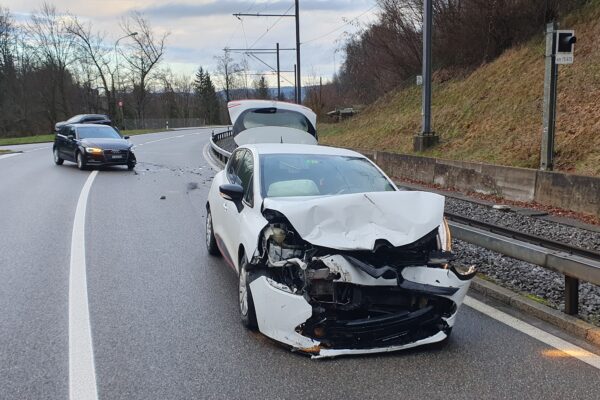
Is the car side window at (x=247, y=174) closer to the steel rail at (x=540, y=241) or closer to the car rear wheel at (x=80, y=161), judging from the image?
the steel rail at (x=540, y=241)

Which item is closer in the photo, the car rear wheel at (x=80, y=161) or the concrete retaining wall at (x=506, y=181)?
the concrete retaining wall at (x=506, y=181)

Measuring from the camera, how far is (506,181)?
39.2 ft

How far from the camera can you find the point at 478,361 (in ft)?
13.4

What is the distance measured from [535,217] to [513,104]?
696cm

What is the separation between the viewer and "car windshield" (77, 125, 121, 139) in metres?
18.2

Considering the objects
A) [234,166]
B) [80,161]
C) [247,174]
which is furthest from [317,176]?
[80,161]

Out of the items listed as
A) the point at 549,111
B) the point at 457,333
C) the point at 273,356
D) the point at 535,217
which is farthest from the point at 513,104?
the point at 273,356

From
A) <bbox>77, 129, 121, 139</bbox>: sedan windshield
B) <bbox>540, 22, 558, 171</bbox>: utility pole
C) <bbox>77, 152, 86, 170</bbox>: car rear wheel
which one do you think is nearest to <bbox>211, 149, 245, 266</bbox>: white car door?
<bbox>540, 22, 558, 171</bbox>: utility pole

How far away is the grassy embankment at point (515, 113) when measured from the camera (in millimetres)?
12477

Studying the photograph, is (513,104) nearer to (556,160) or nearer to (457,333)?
(556,160)

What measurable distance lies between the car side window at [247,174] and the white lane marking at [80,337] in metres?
1.81

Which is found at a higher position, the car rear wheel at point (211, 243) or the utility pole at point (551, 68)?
the utility pole at point (551, 68)

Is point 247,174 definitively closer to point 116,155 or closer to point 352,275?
point 352,275

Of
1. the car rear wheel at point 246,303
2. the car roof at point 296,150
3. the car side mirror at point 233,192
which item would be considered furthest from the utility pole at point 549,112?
the car rear wheel at point 246,303
